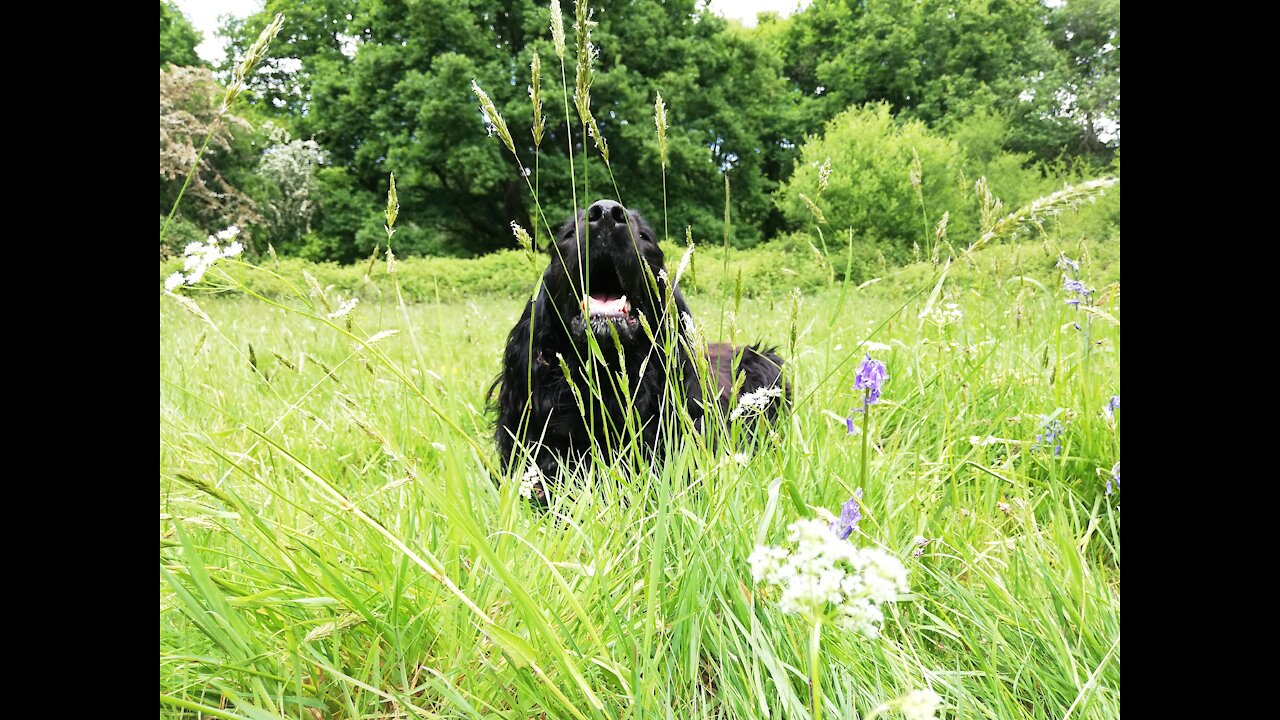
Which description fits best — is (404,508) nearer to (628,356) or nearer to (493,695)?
(493,695)

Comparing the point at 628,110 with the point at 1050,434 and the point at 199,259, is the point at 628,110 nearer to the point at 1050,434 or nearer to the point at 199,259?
the point at 1050,434

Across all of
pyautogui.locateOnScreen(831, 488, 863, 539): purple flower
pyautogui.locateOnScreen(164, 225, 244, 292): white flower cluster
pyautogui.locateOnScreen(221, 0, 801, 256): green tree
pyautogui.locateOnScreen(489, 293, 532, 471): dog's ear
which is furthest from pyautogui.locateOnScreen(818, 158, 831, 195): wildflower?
pyautogui.locateOnScreen(221, 0, 801, 256): green tree

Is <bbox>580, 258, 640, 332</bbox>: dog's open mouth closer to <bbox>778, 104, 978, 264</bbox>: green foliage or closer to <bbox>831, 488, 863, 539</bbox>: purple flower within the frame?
<bbox>831, 488, 863, 539</bbox>: purple flower

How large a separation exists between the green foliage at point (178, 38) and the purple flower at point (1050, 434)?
26185 mm

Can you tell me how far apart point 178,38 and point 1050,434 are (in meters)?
28.6

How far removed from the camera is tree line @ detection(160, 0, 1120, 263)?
19016mm

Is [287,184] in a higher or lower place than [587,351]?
higher

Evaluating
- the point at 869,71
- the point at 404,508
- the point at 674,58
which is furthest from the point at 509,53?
the point at 404,508

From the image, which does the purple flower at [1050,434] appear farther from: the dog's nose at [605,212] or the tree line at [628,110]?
the tree line at [628,110]

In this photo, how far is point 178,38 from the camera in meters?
21.9

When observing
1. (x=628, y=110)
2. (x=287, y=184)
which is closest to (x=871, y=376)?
(x=628, y=110)

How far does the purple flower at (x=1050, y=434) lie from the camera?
170 centimetres

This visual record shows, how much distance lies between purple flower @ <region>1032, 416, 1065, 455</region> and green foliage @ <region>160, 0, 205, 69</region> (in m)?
26.2

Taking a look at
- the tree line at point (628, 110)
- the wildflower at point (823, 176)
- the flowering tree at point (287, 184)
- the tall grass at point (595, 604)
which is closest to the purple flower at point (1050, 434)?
the tall grass at point (595, 604)
